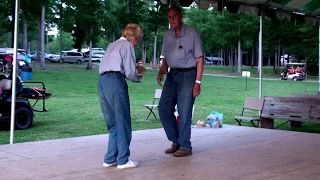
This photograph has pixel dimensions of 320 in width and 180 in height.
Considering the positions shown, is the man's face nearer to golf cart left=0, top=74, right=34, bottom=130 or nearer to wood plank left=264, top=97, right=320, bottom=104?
wood plank left=264, top=97, right=320, bottom=104

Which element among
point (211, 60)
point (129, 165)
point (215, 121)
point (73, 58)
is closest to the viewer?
point (129, 165)

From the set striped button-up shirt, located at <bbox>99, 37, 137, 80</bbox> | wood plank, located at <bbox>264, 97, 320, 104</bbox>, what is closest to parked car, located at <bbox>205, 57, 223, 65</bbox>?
wood plank, located at <bbox>264, 97, 320, 104</bbox>

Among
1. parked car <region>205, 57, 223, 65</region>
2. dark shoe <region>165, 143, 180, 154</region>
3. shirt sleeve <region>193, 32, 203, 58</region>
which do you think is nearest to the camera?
shirt sleeve <region>193, 32, 203, 58</region>

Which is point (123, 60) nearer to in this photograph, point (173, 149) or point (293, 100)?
point (173, 149)

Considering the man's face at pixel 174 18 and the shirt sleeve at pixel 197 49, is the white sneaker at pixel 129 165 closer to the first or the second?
the shirt sleeve at pixel 197 49

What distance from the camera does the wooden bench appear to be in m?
9.07

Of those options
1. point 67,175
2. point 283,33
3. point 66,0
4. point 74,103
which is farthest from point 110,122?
point 283,33

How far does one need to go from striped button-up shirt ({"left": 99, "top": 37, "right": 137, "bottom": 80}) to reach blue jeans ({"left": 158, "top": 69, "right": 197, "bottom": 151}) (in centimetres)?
100

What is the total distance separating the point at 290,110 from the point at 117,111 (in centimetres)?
570

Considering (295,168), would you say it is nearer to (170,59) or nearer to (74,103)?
(170,59)

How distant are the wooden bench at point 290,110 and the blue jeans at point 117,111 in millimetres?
5328

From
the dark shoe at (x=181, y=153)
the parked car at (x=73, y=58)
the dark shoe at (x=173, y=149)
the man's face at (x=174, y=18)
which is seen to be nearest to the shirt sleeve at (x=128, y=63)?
the man's face at (x=174, y=18)

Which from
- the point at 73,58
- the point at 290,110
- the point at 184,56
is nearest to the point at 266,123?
the point at 290,110

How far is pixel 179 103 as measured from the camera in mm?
5672
